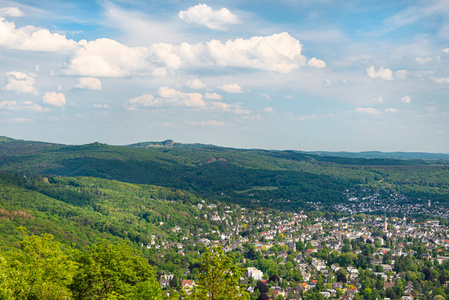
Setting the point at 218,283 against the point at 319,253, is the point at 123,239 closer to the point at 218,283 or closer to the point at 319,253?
the point at 319,253

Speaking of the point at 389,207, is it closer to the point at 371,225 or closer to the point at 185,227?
the point at 371,225

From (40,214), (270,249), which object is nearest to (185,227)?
(270,249)

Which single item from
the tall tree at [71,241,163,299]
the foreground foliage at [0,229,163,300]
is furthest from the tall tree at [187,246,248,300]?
the tall tree at [71,241,163,299]

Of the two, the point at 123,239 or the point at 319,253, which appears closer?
the point at 123,239

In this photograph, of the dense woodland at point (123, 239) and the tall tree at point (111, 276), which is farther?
the dense woodland at point (123, 239)

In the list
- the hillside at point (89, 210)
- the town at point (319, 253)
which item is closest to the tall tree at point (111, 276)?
the town at point (319, 253)

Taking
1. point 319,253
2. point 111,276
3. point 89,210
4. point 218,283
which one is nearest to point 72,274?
point 111,276

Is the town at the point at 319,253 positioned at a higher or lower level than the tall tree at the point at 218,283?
lower

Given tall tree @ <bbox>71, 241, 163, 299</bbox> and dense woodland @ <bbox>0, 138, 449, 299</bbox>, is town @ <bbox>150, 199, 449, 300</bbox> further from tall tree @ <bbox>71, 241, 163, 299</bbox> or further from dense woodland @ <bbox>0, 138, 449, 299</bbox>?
tall tree @ <bbox>71, 241, 163, 299</bbox>

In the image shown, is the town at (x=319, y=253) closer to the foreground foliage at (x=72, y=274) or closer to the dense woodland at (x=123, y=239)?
the dense woodland at (x=123, y=239)

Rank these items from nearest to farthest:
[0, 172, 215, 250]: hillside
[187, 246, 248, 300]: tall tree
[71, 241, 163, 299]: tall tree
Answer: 1. [187, 246, 248, 300]: tall tree
2. [71, 241, 163, 299]: tall tree
3. [0, 172, 215, 250]: hillside

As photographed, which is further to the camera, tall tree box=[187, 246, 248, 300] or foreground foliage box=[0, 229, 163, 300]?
foreground foliage box=[0, 229, 163, 300]
